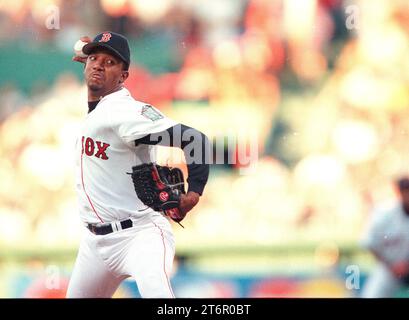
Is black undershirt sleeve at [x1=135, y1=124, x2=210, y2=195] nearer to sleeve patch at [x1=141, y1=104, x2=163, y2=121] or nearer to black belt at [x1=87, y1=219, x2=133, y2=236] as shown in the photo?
sleeve patch at [x1=141, y1=104, x2=163, y2=121]

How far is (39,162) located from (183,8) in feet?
3.89

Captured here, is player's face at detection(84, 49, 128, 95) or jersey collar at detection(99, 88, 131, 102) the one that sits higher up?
player's face at detection(84, 49, 128, 95)

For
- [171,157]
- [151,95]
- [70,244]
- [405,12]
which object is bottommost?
[70,244]

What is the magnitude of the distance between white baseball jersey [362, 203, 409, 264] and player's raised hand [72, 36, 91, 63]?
1823mm

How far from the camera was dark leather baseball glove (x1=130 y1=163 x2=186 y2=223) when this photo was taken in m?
5.01

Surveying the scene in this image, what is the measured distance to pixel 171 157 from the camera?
18.6 feet

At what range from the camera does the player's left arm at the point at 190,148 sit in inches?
187

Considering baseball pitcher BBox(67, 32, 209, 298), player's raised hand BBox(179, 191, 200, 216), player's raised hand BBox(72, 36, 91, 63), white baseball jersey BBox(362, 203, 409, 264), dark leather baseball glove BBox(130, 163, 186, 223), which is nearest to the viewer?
player's raised hand BBox(179, 191, 200, 216)

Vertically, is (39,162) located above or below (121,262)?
above

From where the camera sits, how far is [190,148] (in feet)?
16.4

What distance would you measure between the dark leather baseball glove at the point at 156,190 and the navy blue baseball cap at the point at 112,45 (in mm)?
603

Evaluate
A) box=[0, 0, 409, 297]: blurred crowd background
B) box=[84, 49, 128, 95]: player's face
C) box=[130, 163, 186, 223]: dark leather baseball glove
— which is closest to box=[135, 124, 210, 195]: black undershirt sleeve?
box=[130, 163, 186, 223]: dark leather baseball glove

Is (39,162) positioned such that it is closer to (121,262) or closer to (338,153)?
(121,262)

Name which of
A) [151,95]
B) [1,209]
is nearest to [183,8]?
[151,95]
